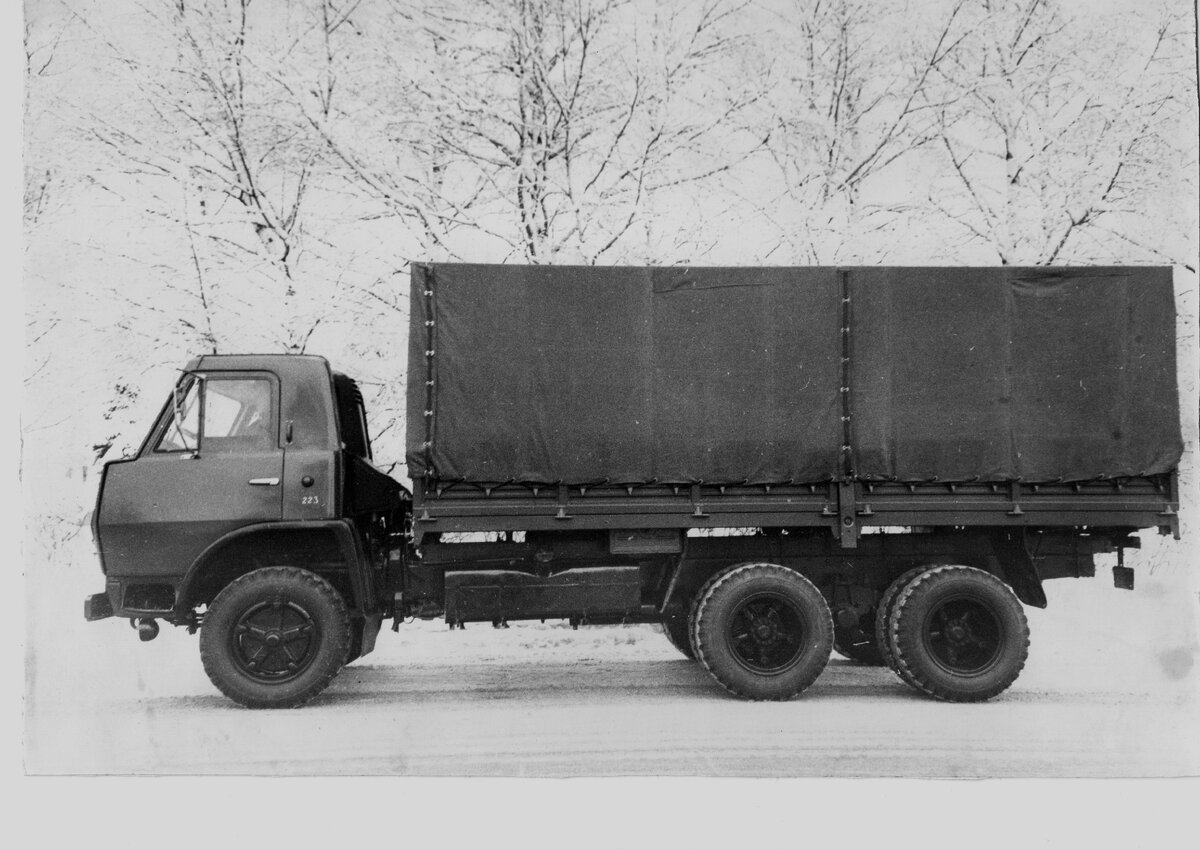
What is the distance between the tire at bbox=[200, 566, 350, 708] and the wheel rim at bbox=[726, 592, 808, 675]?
278 centimetres

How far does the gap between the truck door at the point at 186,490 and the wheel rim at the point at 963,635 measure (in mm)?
4788

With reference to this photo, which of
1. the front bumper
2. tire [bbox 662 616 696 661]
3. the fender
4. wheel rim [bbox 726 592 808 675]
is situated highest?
the fender

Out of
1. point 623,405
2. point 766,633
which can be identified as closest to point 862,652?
point 766,633

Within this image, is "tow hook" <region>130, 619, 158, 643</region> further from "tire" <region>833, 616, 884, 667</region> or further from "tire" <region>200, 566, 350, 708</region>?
"tire" <region>833, 616, 884, 667</region>

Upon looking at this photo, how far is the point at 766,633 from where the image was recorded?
7031 millimetres

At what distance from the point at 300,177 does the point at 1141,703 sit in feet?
25.7

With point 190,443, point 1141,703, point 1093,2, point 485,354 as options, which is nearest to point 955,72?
point 1093,2

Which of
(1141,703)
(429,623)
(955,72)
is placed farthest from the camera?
(429,623)

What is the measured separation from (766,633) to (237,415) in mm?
4083

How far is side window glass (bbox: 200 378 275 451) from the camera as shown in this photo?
6.84m

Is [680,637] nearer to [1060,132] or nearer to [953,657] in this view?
[953,657]

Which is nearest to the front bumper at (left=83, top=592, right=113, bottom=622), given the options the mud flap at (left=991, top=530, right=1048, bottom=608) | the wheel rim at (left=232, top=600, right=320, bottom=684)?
the wheel rim at (left=232, top=600, right=320, bottom=684)

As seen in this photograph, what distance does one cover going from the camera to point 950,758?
21.2ft

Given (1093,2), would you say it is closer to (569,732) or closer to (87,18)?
(569,732)
